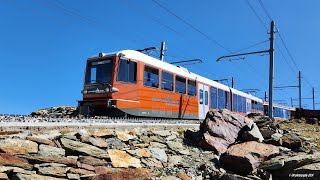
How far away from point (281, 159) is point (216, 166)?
73.2 inches

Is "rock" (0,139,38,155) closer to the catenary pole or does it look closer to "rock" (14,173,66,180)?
"rock" (14,173,66,180)

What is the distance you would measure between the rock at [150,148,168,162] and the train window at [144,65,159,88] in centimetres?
624

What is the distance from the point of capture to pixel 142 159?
28.5 ft

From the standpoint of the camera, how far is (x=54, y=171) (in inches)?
260

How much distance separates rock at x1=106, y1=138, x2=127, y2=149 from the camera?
28.4ft

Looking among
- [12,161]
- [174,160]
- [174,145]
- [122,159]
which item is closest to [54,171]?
[12,161]

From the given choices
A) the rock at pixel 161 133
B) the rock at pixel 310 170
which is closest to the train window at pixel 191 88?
the rock at pixel 161 133

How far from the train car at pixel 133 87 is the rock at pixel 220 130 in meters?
3.79

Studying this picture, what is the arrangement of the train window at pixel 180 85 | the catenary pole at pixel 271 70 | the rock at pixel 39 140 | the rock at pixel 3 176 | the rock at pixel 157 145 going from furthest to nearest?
the catenary pole at pixel 271 70 → the train window at pixel 180 85 → the rock at pixel 157 145 → the rock at pixel 39 140 → the rock at pixel 3 176

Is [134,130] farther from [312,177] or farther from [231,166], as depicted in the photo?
[312,177]

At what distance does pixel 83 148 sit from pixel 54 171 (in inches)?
46.2

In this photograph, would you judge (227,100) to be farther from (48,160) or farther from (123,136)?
(48,160)

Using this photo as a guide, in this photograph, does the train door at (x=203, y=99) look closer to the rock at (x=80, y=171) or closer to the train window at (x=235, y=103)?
the train window at (x=235, y=103)

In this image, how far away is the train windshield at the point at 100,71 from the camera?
14.8 m
